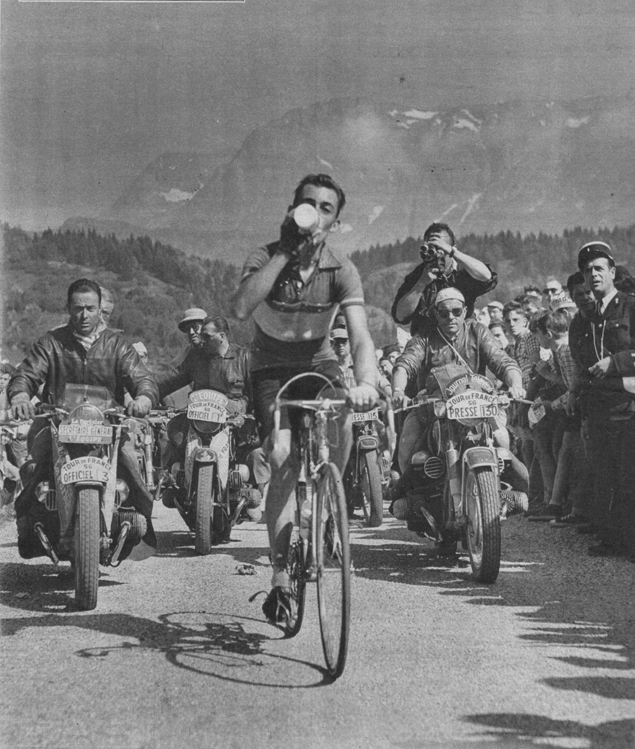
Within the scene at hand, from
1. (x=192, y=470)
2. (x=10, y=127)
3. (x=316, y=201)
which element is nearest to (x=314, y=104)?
(x=10, y=127)

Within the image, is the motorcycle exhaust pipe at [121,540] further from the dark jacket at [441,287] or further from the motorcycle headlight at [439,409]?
the dark jacket at [441,287]

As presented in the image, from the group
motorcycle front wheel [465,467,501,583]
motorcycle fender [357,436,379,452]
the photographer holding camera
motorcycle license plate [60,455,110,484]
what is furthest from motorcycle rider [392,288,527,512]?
motorcycle license plate [60,455,110,484]

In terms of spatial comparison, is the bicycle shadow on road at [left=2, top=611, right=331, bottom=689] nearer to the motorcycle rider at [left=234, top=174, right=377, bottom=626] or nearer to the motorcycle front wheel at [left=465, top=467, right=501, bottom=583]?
the motorcycle rider at [left=234, top=174, right=377, bottom=626]

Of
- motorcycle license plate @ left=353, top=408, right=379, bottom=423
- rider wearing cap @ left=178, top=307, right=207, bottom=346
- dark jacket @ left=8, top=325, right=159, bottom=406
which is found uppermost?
rider wearing cap @ left=178, top=307, right=207, bottom=346

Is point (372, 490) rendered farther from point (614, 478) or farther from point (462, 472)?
point (462, 472)

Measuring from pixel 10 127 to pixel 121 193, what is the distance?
8.54 m

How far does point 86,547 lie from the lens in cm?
566

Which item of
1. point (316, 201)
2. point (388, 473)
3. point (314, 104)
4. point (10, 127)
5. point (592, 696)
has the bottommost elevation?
point (592, 696)

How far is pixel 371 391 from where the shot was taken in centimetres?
453

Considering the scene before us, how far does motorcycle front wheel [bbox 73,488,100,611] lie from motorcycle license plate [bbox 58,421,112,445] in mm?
349

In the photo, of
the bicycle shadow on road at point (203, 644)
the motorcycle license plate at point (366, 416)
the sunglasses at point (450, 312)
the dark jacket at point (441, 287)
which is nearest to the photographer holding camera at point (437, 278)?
the dark jacket at point (441, 287)

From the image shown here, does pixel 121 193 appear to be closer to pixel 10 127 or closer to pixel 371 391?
pixel 10 127

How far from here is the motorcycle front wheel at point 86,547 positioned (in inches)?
223

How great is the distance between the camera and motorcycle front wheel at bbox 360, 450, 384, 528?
9.05m
